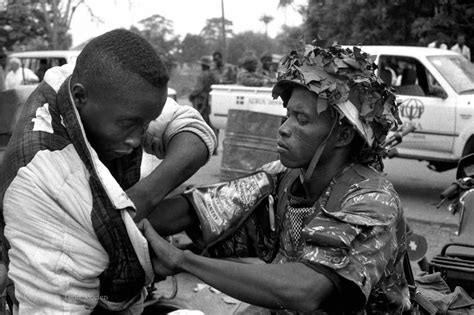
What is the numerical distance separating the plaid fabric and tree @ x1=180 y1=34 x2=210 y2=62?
36905 millimetres

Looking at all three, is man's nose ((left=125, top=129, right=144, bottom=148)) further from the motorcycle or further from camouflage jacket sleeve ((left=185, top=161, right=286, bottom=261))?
the motorcycle

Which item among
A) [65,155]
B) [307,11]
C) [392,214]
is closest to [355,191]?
[392,214]

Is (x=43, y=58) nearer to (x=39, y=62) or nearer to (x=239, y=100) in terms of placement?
(x=39, y=62)

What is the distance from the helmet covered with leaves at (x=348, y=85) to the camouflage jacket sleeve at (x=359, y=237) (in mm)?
224

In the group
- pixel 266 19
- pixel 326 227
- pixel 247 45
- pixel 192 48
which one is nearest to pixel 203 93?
pixel 326 227

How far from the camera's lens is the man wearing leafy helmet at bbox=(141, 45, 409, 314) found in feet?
5.91

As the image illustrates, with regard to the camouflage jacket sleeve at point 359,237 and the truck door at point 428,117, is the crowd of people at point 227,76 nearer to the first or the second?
the truck door at point 428,117

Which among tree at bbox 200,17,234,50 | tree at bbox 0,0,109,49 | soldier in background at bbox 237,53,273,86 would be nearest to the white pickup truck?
soldier in background at bbox 237,53,273,86

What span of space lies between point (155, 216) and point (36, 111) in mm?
526

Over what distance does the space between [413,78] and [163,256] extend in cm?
800

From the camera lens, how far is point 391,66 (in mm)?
10477

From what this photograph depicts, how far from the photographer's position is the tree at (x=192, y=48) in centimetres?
3909

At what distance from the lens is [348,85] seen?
209 cm

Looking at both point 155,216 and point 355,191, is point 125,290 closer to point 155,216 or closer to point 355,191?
point 155,216
